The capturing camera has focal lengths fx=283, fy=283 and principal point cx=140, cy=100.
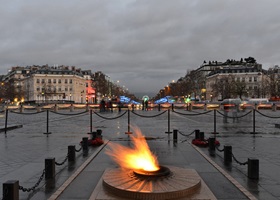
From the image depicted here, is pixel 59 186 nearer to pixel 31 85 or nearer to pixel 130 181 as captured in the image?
pixel 130 181

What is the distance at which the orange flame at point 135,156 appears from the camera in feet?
23.3

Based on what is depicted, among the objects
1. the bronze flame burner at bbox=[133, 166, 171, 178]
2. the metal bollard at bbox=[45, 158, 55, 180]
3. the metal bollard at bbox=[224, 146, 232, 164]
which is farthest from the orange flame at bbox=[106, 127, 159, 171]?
the metal bollard at bbox=[224, 146, 232, 164]

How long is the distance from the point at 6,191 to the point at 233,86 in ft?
268

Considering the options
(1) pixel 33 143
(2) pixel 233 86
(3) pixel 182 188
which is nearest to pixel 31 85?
(2) pixel 233 86

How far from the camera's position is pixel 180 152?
9.97 metres

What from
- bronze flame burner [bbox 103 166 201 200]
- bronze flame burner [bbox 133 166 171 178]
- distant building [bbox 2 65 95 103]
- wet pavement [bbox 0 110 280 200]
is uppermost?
distant building [bbox 2 65 95 103]

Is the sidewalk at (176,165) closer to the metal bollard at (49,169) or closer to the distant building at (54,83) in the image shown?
the metal bollard at (49,169)

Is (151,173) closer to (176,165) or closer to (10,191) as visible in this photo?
(176,165)

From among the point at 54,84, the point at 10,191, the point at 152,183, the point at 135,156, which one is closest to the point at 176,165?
the point at 135,156

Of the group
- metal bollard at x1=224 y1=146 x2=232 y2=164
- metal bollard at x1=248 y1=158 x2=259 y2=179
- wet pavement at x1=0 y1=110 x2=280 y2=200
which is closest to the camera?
wet pavement at x1=0 y1=110 x2=280 y2=200

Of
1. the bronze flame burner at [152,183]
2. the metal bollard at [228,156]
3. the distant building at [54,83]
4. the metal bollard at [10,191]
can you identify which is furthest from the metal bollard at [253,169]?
the distant building at [54,83]

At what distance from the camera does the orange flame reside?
711 centimetres

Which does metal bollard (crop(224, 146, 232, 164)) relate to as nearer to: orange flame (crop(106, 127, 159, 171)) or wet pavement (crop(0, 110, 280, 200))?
wet pavement (crop(0, 110, 280, 200))

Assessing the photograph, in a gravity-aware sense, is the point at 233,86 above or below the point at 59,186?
above
